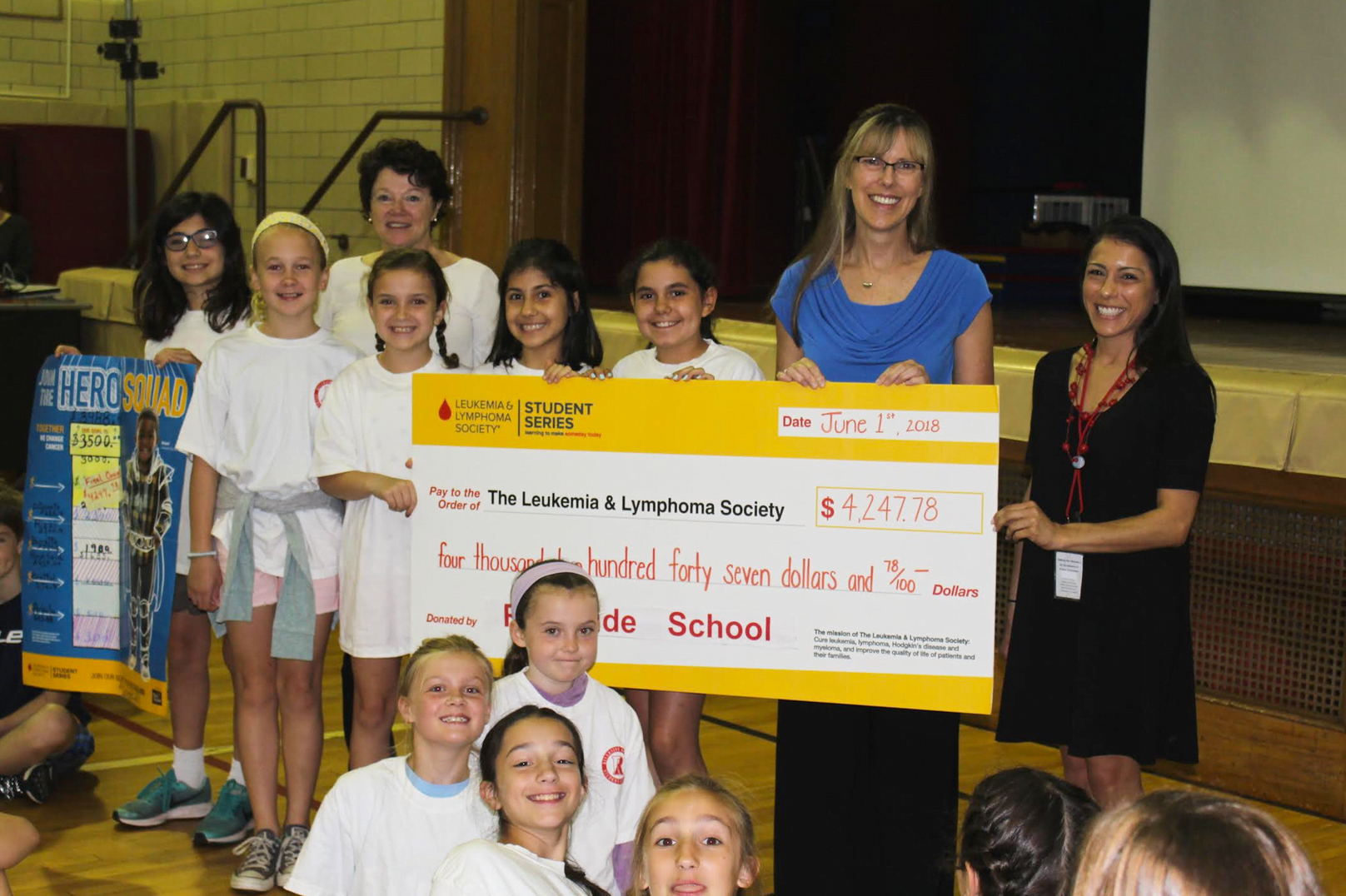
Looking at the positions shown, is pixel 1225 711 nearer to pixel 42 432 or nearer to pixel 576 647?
pixel 576 647

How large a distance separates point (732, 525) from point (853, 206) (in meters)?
0.62

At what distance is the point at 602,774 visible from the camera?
2.64m

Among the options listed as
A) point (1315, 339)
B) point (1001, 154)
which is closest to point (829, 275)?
point (1315, 339)

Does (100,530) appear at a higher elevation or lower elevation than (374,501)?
lower

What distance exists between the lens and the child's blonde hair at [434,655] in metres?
2.65

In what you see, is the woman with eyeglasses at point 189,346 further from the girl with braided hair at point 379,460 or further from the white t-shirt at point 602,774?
the white t-shirt at point 602,774

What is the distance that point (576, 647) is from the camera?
2.65m

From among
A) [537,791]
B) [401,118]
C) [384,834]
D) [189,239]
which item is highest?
[401,118]

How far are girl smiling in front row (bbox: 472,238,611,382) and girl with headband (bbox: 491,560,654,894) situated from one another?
1.90ft

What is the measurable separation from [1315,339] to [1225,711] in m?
2.50

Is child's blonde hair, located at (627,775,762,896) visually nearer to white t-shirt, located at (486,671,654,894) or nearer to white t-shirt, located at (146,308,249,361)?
white t-shirt, located at (486,671,654,894)

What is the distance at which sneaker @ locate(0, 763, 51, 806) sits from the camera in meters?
3.77

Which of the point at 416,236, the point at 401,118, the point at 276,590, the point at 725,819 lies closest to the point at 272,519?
the point at 276,590

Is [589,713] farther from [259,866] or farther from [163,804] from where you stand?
[163,804]
